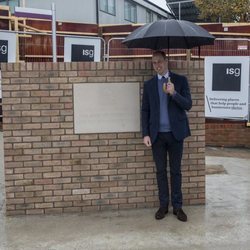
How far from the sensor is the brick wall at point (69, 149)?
17.2 feet

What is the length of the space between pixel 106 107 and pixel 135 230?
4.56ft

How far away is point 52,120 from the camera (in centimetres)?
530

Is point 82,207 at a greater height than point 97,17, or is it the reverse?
point 97,17

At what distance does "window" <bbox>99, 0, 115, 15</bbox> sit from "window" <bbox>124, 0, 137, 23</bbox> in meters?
2.14

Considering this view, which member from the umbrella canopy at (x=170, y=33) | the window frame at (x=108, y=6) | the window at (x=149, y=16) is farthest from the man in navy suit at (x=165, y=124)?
the window at (x=149, y=16)

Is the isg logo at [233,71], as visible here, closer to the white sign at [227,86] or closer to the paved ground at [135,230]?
the white sign at [227,86]

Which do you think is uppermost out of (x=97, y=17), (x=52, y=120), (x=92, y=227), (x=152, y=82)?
(x=97, y=17)

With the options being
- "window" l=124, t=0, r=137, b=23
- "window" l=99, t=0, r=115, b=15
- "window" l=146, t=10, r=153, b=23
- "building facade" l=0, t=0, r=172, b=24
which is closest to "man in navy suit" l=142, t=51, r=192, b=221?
"building facade" l=0, t=0, r=172, b=24

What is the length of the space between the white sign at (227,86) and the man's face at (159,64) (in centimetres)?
556

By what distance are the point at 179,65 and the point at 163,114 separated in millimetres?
722

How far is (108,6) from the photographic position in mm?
27828

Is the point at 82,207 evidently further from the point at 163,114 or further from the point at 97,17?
the point at 97,17

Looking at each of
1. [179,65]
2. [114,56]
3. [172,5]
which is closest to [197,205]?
[179,65]

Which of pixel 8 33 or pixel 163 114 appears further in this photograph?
pixel 8 33
